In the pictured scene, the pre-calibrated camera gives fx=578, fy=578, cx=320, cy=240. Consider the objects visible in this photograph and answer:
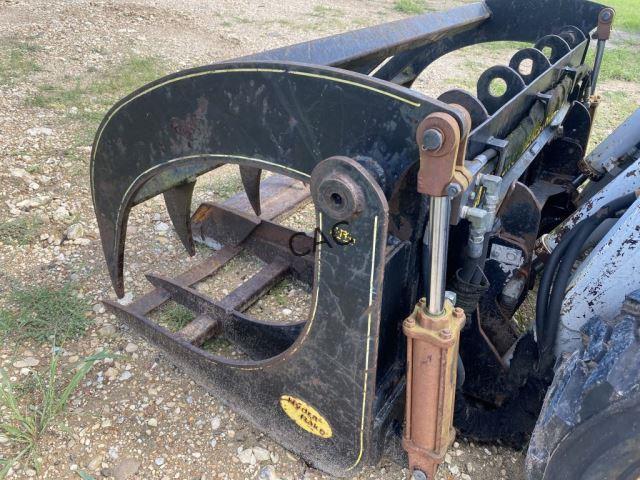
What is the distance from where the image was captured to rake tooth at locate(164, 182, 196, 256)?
265cm

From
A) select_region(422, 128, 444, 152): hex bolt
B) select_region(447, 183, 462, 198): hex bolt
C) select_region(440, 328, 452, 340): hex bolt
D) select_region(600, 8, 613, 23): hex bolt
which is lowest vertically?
select_region(440, 328, 452, 340): hex bolt

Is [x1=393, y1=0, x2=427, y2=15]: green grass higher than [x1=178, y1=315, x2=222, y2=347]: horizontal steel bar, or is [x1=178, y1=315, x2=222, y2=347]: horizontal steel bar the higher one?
[x1=178, y1=315, x2=222, y2=347]: horizontal steel bar

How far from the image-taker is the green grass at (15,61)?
218 inches

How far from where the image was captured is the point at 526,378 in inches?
76.9

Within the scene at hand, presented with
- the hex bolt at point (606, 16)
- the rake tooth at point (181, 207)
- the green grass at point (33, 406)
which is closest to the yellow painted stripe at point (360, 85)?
the rake tooth at point (181, 207)

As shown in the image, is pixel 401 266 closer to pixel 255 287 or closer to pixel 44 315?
pixel 255 287

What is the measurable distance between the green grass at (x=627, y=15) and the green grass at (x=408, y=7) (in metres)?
3.17

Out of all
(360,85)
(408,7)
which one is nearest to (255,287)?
(360,85)

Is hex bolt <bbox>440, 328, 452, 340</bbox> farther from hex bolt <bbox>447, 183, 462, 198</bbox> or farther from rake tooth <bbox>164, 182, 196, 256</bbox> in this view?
rake tooth <bbox>164, 182, 196, 256</bbox>

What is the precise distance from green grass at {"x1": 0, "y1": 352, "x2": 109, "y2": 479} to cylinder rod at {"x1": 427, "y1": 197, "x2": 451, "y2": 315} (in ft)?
4.84

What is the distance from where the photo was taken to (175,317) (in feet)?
9.04

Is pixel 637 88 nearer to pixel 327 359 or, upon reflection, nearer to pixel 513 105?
pixel 513 105

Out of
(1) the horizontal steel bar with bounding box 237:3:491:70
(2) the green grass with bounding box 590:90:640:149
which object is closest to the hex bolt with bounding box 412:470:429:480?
(1) the horizontal steel bar with bounding box 237:3:491:70

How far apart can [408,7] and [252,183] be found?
328 inches
